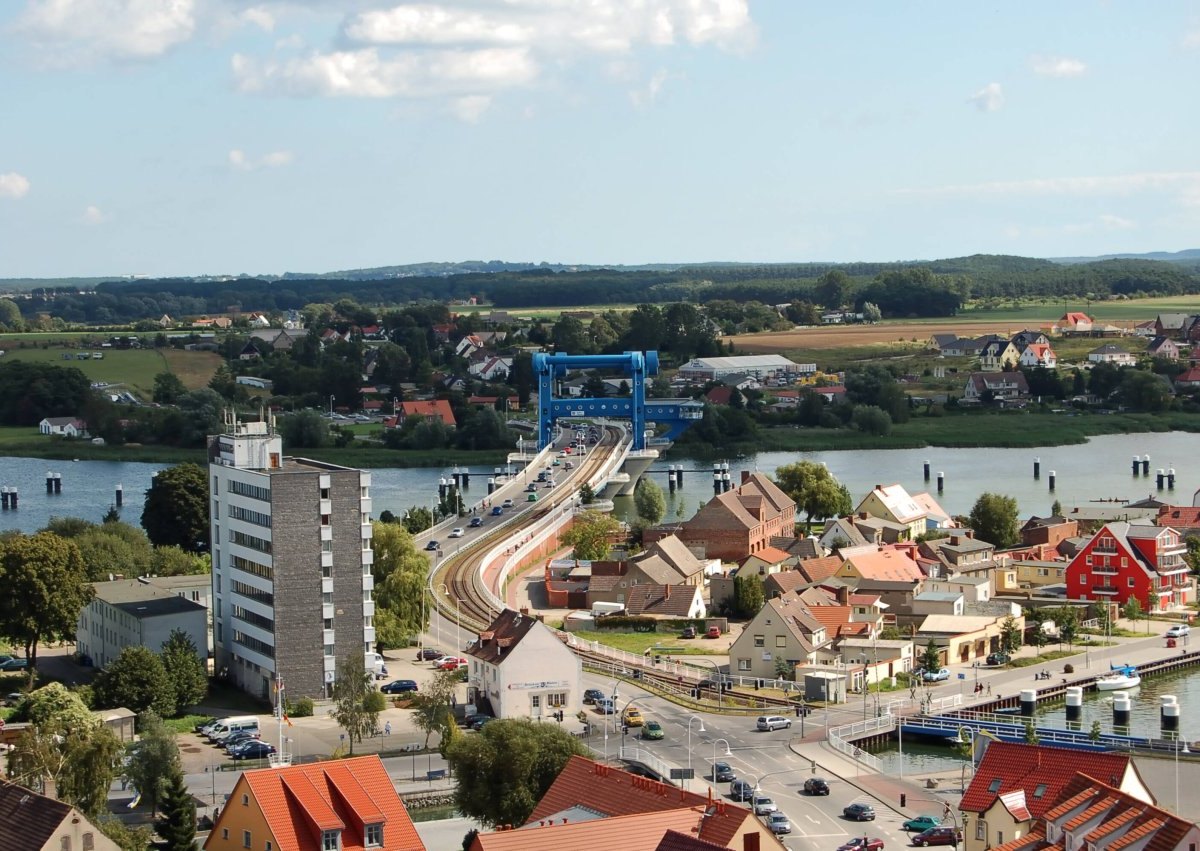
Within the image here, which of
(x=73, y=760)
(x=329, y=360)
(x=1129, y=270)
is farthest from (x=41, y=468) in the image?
(x=1129, y=270)

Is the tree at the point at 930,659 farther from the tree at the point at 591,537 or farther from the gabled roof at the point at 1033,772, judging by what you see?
the gabled roof at the point at 1033,772

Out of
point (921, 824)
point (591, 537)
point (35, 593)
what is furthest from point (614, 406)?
point (921, 824)

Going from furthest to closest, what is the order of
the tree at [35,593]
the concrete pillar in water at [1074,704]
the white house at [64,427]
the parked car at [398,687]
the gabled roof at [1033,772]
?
1. the white house at [64,427]
2. the tree at [35,593]
3. the parked car at [398,687]
4. the concrete pillar in water at [1074,704]
5. the gabled roof at [1033,772]

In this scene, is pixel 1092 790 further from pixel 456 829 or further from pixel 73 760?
pixel 73 760

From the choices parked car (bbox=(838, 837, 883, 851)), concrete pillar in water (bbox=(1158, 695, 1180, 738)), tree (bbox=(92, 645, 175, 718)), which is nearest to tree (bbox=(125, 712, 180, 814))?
tree (bbox=(92, 645, 175, 718))

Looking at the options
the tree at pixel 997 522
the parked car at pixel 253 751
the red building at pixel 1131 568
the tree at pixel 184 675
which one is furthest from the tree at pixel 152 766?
the tree at pixel 997 522

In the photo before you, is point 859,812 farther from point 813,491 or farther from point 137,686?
point 813,491

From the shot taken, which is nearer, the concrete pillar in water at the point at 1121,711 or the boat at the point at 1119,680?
the concrete pillar in water at the point at 1121,711
